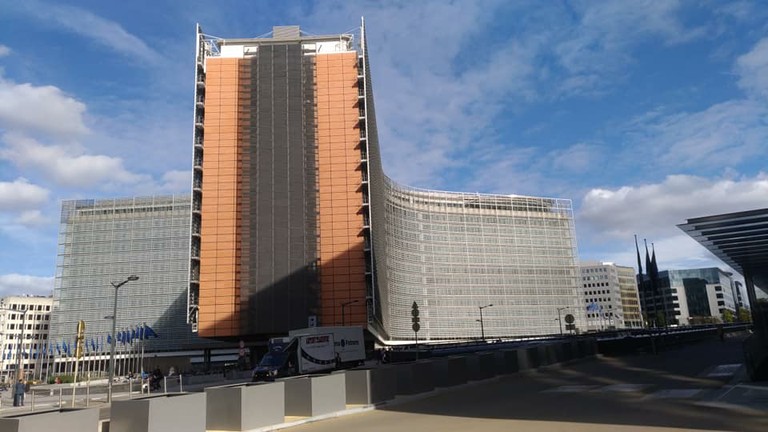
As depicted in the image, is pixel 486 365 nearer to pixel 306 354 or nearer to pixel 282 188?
pixel 306 354

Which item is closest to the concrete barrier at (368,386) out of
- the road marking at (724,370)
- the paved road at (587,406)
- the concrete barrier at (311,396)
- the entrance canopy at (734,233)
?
the paved road at (587,406)

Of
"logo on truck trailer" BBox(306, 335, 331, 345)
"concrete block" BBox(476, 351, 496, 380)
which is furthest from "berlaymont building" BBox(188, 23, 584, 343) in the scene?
"concrete block" BBox(476, 351, 496, 380)

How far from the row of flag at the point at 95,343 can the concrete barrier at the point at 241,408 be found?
59891 mm

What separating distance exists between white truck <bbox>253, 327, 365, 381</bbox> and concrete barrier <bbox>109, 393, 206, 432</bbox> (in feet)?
86.5

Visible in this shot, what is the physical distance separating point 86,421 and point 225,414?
153 inches

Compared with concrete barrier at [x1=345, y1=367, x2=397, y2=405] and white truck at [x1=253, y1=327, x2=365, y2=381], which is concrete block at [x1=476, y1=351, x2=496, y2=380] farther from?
white truck at [x1=253, y1=327, x2=365, y2=381]

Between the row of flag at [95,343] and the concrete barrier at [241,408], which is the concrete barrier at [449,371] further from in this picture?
the row of flag at [95,343]

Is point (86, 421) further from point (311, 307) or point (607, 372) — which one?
point (311, 307)

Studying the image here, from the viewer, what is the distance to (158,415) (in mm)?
12609

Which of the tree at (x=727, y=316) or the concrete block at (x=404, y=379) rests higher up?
the tree at (x=727, y=316)

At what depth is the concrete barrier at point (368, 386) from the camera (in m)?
18.4

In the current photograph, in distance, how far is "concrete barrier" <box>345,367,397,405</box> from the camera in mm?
18406

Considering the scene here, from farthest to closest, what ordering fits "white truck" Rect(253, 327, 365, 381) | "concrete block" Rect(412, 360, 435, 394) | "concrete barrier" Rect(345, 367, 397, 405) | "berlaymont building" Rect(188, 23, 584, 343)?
"berlaymont building" Rect(188, 23, 584, 343), "white truck" Rect(253, 327, 365, 381), "concrete block" Rect(412, 360, 435, 394), "concrete barrier" Rect(345, 367, 397, 405)

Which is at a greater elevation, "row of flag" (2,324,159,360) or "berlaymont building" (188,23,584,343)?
"berlaymont building" (188,23,584,343)
